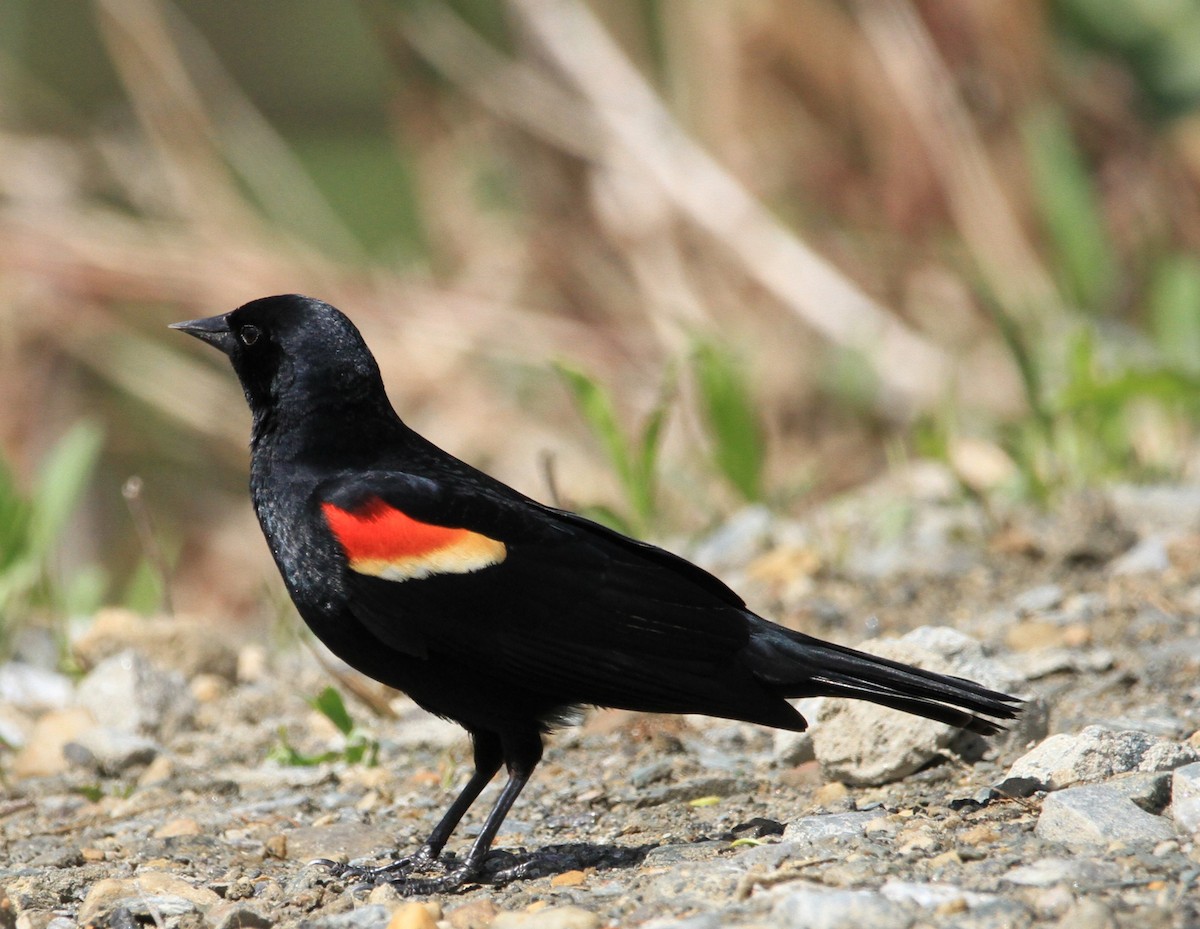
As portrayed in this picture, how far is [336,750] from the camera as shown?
340cm

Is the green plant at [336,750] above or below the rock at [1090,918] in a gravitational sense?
above

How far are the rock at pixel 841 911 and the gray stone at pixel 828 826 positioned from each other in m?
0.41

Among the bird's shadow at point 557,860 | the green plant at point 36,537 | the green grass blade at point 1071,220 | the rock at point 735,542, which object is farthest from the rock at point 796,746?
the green grass blade at point 1071,220

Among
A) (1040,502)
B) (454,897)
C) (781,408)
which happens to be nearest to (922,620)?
(1040,502)

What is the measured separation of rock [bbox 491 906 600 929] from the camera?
208cm

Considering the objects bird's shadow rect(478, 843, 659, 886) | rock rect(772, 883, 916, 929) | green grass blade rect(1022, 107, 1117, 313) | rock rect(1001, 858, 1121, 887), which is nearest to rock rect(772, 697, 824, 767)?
bird's shadow rect(478, 843, 659, 886)

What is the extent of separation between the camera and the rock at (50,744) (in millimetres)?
3467

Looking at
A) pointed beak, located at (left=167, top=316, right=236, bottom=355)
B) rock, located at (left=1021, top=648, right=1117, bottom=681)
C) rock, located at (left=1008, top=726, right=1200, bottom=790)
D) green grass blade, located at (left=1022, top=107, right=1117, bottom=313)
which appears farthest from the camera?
green grass blade, located at (left=1022, top=107, right=1117, bottom=313)

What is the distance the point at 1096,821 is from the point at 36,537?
3.11 metres

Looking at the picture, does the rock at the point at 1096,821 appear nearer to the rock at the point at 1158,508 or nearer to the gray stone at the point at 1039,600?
the gray stone at the point at 1039,600

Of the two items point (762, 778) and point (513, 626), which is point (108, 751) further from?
point (762, 778)

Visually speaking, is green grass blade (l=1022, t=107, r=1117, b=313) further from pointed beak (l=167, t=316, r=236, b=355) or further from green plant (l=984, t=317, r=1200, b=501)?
pointed beak (l=167, t=316, r=236, b=355)

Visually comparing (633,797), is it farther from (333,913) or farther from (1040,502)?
(1040,502)

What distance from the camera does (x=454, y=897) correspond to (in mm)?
2564
